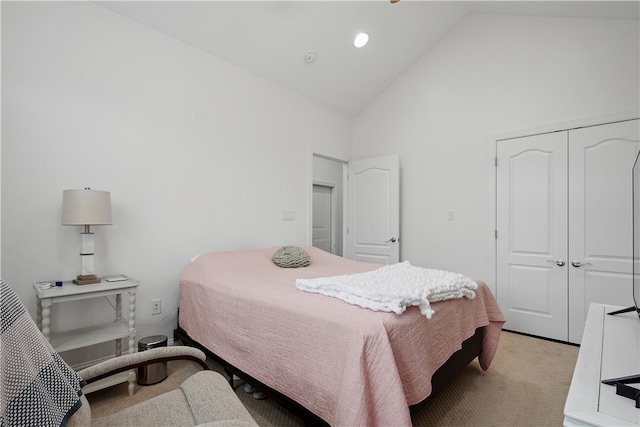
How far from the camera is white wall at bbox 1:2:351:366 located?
6.42 ft

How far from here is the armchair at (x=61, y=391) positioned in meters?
0.72

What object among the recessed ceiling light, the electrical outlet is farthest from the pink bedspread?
the recessed ceiling light

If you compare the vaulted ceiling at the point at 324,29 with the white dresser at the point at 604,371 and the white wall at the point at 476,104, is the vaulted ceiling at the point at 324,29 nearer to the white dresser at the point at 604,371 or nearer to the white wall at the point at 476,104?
the white wall at the point at 476,104

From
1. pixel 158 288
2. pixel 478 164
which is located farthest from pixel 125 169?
pixel 478 164

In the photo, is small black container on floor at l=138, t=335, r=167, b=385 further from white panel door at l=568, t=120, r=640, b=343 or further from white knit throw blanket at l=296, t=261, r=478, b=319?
white panel door at l=568, t=120, r=640, b=343

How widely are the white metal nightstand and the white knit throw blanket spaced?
3.92 feet

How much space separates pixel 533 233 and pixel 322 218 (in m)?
3.14

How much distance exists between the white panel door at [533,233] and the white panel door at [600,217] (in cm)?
8

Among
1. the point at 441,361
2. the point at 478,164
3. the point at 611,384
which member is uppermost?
the point at 478,164

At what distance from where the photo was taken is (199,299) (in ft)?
7.20

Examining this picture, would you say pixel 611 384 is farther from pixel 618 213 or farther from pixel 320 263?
pixel 618 213

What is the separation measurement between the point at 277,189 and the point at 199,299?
5.18 ft

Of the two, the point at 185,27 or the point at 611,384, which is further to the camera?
the point at 185,27

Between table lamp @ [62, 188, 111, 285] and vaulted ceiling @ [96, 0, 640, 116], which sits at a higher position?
vaulted ceiling @ [96, 0, 640, 116]
